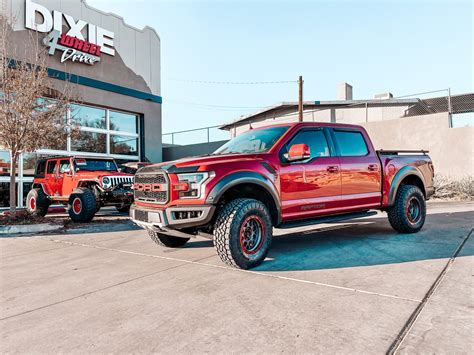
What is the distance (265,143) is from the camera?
515cm

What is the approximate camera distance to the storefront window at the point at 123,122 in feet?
59.1

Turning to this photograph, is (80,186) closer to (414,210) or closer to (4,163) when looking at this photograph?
(4,163)

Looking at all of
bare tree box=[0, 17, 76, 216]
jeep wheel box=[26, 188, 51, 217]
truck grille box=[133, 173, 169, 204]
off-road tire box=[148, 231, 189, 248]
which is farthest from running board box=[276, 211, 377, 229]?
jeep wheel box=[26, 188, 51, 217]

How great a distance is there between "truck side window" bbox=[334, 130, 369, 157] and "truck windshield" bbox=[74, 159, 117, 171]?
7386mm

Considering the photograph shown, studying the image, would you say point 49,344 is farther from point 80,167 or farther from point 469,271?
point 80,167

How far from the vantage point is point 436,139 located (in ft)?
48.2

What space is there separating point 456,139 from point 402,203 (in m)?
10.2

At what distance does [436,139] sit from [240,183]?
13308mm

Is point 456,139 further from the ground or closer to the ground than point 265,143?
further from the ground

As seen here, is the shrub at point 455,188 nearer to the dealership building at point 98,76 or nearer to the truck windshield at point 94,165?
the truck windshield at point 94,165

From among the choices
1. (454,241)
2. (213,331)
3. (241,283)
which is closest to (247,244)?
(241,283)

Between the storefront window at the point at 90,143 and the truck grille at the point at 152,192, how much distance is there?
12.2 m

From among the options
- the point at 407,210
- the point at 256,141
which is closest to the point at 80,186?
the point at 256,141

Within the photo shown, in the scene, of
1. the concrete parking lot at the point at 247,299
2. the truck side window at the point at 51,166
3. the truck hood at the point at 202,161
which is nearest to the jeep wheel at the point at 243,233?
the concrete parking lot at the point at 247,299
